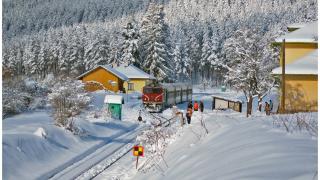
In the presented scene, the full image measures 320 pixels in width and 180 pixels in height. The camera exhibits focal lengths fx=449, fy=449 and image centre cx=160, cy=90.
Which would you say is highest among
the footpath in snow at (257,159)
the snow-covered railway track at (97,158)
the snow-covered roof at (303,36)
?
the snow-covered roof at (303,36)

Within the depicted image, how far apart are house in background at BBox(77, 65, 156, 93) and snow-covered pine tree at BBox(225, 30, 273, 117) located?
81.2 ft

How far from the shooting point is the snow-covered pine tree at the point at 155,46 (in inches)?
2402

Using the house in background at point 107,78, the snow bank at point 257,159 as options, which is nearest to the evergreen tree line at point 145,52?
the house in background at point 107,78

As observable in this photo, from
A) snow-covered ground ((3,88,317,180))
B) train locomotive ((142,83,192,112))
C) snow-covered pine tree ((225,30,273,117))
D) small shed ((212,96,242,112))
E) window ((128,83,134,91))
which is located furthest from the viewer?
window ((128,83,134,91))

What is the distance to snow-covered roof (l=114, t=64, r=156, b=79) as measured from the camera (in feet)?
201

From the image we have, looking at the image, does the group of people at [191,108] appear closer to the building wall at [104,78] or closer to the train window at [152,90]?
the train window at [152,90]

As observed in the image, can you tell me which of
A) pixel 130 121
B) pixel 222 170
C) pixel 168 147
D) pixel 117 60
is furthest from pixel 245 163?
pixel 117 60

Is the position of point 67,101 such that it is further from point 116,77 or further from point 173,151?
point 116,77

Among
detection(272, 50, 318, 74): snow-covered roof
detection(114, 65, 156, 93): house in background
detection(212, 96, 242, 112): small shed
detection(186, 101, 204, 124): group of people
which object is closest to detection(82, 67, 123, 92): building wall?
detection(114, 65, 156, 93): house in background

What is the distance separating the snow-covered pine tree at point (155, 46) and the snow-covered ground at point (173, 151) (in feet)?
92.1

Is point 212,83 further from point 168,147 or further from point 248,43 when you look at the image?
point 168,147

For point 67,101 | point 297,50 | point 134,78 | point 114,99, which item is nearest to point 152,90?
point 114,99

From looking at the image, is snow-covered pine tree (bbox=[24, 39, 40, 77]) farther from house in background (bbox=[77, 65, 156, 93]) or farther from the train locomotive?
the train locomotive

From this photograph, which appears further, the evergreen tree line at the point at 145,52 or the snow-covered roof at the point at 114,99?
the evergreen tree line at the point at 145,52
